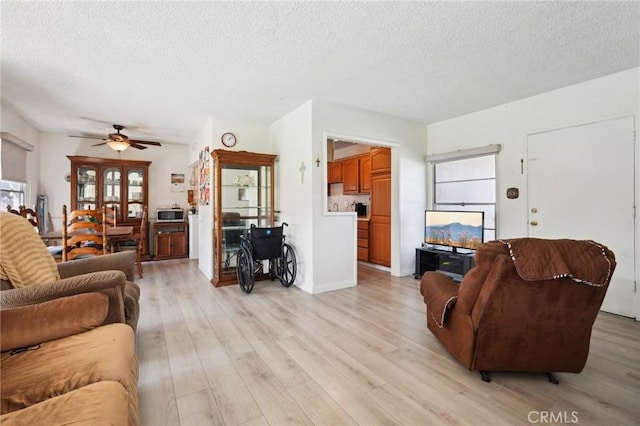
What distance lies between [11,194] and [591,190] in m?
8.07

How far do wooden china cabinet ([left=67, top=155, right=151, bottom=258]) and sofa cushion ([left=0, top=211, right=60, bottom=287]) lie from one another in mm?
4401

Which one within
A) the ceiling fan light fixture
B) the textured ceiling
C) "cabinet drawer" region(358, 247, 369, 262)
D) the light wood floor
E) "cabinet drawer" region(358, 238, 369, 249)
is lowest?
the light wood floor

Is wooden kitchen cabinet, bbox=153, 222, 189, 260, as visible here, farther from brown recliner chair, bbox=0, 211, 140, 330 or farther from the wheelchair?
brown recliner chair, bbox=0, 211, 140, 330

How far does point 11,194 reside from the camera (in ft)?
14.7

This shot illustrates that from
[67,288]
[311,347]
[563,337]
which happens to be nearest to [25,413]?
[67,288]

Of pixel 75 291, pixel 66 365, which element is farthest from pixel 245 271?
pixel 66 365

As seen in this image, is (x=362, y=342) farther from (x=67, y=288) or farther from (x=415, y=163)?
(x=415, y=163)

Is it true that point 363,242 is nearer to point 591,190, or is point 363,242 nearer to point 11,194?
point 591,190

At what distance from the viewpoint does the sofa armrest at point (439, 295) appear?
2010mm

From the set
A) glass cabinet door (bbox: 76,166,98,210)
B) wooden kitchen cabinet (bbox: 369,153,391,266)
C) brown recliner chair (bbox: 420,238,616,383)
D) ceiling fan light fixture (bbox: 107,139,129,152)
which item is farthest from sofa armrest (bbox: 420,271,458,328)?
glass cabinet door (bbox: 76,166,98,210)

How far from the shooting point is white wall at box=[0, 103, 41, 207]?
13.3 ft

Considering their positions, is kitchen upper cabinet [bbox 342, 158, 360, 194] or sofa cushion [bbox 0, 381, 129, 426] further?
kitchen upper cabinet [bbox 342, 158, 360, 194]

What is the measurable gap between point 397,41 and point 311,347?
8.78ft

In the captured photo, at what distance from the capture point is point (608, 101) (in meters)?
3.10
